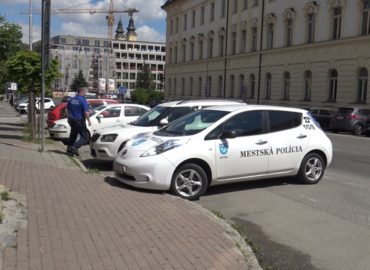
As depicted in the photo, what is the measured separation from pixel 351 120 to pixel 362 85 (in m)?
7.35

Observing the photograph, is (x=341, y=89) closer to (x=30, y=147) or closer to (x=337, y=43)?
(x=337, y=43)

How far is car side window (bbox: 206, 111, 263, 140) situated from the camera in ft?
29.3

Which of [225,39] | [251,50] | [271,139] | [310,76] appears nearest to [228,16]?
[225,39]

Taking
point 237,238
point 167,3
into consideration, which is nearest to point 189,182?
point 237,238

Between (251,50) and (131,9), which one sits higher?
(131,9)

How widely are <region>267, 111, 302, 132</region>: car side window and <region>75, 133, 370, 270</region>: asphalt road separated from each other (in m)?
1.12

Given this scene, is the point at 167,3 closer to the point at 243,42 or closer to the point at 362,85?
the point at 243,42

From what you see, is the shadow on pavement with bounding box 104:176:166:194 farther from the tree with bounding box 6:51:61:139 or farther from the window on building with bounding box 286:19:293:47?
the window on building with bounding box 286:19:293:47

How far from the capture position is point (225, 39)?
5831cm

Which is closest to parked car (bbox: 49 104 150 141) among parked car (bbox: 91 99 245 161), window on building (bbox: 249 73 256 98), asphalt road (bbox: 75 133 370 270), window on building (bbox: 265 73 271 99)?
parked car (bbox: 91 99 245 161)

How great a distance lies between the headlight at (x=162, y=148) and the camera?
331 inches

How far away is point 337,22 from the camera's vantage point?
39.0 m

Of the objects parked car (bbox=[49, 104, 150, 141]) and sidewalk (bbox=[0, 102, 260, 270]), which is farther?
parked car (bbox=[49, 104, 150, 141])

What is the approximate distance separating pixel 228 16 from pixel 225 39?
8.34ft
